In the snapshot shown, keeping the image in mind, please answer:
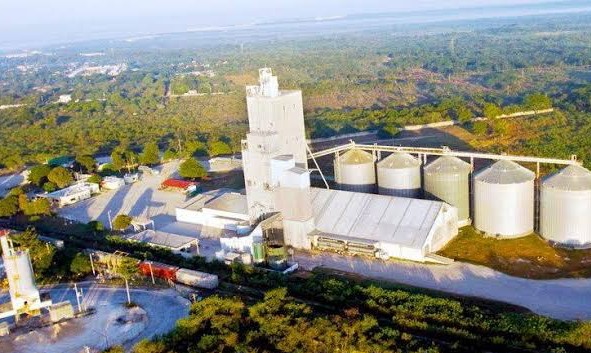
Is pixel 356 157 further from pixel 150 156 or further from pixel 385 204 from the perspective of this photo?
pixel 150 156

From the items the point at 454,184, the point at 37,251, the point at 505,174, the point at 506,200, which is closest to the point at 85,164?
the point at 37,251

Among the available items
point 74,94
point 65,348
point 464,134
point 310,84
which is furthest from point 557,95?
point 74,94

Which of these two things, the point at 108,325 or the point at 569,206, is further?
the point at 569,206

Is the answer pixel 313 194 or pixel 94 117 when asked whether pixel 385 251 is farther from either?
pixel 94 117

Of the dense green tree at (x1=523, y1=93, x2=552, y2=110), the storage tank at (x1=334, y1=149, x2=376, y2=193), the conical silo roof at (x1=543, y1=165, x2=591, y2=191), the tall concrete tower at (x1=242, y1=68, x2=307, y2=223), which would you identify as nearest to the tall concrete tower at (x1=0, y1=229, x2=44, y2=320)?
the tall concrete tower at (x1=242, y1=68, x2=307, y2=223)

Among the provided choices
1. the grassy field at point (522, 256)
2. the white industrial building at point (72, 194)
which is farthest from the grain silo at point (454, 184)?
Result: the white industrial building at point (72, 194)

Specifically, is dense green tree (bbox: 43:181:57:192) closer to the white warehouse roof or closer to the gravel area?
the gravel area
